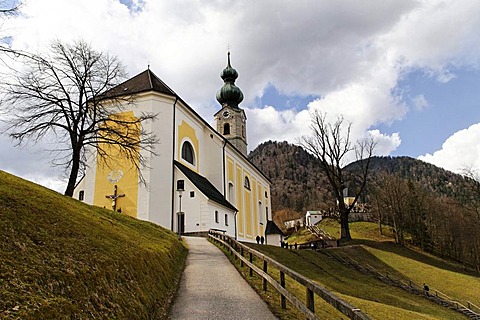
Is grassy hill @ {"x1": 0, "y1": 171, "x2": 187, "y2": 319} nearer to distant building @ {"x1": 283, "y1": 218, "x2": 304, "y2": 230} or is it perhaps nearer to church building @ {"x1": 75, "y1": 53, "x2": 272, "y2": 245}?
church building @ {"x1": 75, "y1": 53, "x2": 272, "y2": 245}

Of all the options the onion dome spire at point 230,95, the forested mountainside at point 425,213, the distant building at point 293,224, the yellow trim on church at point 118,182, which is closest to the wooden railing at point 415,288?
the forested mountainside at point 425,213

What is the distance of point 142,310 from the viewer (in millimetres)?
7062

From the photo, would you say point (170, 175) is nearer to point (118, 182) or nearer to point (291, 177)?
point (118, 182)

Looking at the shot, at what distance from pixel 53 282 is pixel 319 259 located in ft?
79.5

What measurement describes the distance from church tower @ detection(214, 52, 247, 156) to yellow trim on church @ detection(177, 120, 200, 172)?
1762 cm

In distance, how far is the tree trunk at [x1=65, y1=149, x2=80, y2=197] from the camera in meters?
18.7

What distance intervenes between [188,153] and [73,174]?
16848 millimetres

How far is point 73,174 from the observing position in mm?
18938

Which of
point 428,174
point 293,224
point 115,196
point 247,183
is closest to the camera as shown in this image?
point 115,196

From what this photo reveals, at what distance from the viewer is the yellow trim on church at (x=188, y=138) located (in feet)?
108

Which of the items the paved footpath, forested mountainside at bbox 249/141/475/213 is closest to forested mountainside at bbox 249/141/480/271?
the paved footpath

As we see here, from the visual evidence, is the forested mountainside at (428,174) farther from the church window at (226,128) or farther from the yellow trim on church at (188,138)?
the yellow trim on church at (188,138)

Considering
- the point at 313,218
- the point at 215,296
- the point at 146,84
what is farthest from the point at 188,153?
the point at 313,218

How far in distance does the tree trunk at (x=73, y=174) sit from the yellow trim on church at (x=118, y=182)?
9120 millimetres
